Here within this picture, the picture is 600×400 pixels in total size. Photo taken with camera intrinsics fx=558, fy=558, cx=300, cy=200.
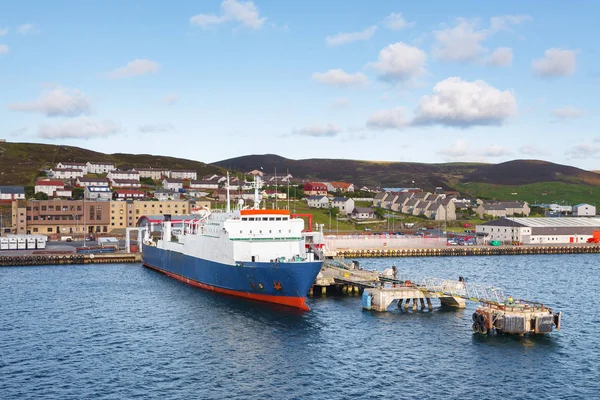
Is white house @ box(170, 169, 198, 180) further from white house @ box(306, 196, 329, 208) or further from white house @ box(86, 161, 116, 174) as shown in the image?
white house @ box(306, 196, 329, 208)

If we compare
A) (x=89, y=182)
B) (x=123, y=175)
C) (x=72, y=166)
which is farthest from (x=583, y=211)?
(x=72, y=166)

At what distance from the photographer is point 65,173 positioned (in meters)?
171

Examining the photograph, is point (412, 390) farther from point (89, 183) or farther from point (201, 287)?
point (89, 183)

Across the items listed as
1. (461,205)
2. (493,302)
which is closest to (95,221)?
(493,302)

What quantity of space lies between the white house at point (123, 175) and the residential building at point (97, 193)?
75.0 ft

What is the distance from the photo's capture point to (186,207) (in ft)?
427

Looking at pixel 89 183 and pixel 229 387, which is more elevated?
pixel 89 183

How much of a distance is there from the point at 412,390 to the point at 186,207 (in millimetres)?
106401

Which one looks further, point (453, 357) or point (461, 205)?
point (461, 205)

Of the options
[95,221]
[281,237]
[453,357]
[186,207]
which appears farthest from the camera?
[186,207]

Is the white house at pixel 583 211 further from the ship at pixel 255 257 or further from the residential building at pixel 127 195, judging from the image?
the ship at pixel 255 257

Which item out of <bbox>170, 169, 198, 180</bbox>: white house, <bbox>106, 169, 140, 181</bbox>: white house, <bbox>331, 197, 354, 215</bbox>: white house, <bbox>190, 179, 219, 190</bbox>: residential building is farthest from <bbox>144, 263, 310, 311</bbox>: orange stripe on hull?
<bbox>170, 169, 198, 180</bbox>: white house

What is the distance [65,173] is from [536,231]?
439ft

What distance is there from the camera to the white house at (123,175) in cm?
16973
